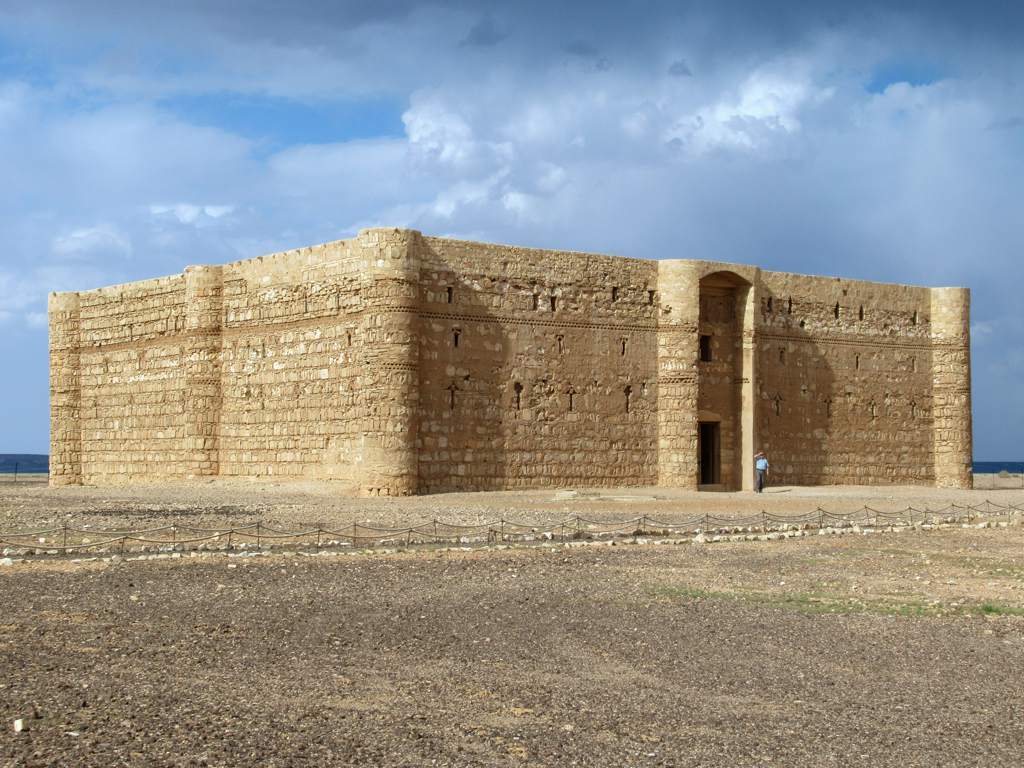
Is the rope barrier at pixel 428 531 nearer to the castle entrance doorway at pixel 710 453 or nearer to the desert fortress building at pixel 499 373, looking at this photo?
the desert fortress building at pixel 499 373

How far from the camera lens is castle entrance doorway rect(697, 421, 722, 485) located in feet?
97.9

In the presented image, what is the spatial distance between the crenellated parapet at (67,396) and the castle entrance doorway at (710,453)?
16.4 metres

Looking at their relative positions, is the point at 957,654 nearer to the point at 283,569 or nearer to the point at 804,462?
the point at 283,569

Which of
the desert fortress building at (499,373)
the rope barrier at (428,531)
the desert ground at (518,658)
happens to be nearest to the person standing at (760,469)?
the desert fortress building at (499,373)

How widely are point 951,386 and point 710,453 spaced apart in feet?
25.3

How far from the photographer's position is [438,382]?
2611cm

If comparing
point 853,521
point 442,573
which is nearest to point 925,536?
point 853,521

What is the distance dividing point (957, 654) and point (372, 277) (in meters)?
17.8

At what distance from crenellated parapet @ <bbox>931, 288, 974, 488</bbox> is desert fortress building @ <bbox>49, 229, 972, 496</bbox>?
5 centimetres

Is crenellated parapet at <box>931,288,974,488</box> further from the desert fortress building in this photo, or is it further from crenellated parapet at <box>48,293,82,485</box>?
crenellated parapet at <box>48,293,82,485</box>

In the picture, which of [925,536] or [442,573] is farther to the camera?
[925,536]

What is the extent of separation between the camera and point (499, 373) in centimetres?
2683

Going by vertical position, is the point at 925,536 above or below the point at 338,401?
below

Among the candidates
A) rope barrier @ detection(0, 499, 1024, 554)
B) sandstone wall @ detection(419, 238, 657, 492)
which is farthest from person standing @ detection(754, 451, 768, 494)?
rope barrier @ detection(0, 499, 1024, 554)
